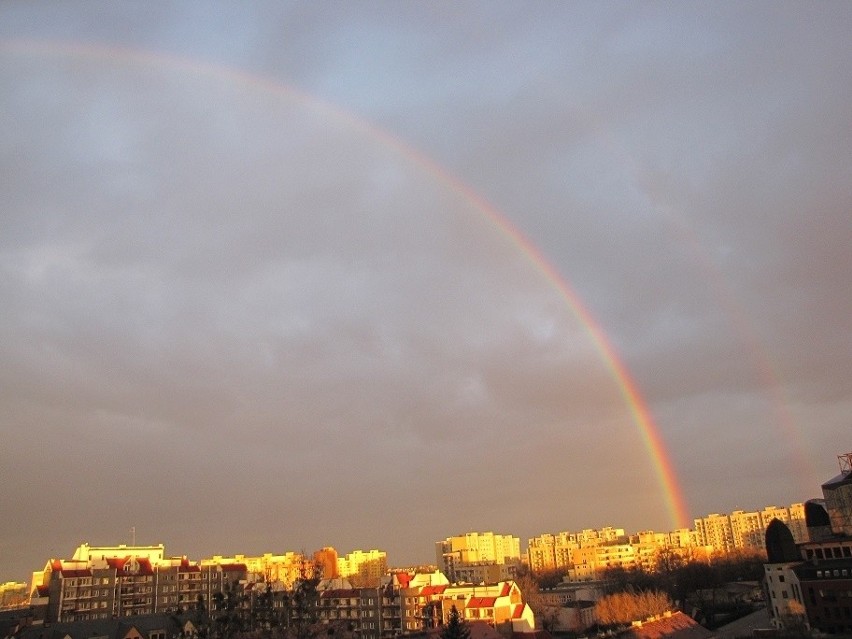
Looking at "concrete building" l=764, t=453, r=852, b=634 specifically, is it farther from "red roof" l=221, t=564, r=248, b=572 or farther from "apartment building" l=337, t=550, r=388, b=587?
"apartment building" l=337, t=550, r=388, b=587

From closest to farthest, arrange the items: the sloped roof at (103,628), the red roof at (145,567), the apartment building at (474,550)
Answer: the sloped roof at (103,628)
the red roof at (145,567)
the apartment building at (474,550)

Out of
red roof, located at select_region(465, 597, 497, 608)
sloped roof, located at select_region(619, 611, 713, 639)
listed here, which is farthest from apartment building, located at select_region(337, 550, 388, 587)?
sloped roof, located at select_region(619, 611, 713, 639)

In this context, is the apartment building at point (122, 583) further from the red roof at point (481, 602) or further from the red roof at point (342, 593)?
the red roof at point (481, 602)

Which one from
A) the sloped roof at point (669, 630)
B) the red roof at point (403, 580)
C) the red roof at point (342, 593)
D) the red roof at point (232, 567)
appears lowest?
the sloped roof at point (669, 630)

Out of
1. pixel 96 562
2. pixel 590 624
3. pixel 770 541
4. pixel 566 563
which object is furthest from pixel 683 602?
pixel 566 563

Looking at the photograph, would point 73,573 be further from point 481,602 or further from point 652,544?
point 652,544

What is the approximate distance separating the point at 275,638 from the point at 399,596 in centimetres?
2254

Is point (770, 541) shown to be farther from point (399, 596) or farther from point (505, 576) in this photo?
point (505, 576)

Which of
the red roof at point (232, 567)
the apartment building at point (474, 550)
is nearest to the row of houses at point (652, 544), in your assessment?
the apartment building at point (474, 550)

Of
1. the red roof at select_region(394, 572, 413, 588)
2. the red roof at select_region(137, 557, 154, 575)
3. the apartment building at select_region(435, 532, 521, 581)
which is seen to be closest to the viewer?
the red roof at select_region(394, 572, 413, 588)

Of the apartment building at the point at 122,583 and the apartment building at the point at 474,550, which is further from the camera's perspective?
the apartment building at the point at 474,550

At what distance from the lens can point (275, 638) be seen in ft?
161

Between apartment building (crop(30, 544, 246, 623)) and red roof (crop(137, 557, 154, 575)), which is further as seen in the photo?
red roof (crop(137, 557, 154, 575))

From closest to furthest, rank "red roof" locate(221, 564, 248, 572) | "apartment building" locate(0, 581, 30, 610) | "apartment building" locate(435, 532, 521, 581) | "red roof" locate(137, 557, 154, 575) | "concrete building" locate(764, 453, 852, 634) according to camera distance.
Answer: "concrete building" locate(764, 453, 852, 634), "red roof" locate(137, 557, 154, 575), "red roof" locate(221, 564, 248, 572), "apartment building" locate(0, 581, 30, 610), "apartment building" locate(435, 532, 521, 581)
